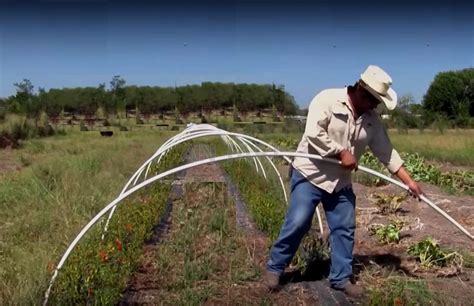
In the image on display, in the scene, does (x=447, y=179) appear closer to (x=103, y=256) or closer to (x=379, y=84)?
(x=379, y=84)

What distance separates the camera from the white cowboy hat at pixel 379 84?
3371mm

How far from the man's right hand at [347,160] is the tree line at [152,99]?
96.6 feet

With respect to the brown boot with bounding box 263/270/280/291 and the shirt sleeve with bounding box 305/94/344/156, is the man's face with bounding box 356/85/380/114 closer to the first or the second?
the shirt sleeve with bounding box 305/94/344/156

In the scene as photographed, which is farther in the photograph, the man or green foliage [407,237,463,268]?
green foliage [407,237,463,268]

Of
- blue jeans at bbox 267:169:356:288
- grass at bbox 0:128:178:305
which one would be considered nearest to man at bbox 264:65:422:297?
blue jeans at bbox 267:169:356:288

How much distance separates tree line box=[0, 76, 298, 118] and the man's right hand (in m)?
29.4

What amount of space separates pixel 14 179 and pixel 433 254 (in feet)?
21.3

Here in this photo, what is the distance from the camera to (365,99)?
11.4ft

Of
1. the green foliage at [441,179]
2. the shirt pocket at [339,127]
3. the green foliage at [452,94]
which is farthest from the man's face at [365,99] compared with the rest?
the green foliage at [452,94]

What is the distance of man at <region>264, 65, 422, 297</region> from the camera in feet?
11.3

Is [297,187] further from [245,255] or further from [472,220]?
[472,220]

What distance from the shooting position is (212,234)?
526 centimetres

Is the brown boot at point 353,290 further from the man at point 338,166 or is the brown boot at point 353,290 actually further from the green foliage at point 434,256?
the green foliage at point 434,256

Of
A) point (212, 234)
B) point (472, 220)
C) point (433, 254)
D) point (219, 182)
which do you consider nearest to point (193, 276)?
point (212, 234)
